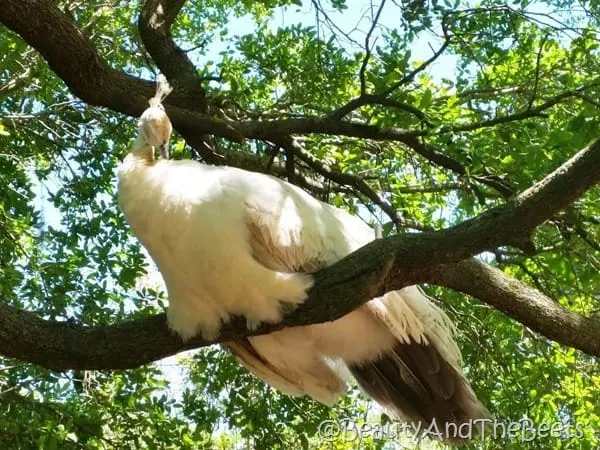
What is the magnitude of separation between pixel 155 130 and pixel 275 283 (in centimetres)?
105

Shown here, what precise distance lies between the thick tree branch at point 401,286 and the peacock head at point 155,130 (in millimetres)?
850

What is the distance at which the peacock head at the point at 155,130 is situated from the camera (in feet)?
12.0

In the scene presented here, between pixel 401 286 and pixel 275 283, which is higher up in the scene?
pixel 275 283

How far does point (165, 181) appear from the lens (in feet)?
10.8

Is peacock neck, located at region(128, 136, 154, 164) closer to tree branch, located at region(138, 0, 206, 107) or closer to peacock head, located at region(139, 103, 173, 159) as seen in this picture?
peacock head, located at region(139, 103, 173, 159)

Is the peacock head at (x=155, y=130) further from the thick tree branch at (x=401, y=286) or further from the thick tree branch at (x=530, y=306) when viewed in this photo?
the thick tree branch at (x=530, y=306)

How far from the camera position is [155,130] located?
366cm

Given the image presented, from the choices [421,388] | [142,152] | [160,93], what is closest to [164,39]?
[160,93]

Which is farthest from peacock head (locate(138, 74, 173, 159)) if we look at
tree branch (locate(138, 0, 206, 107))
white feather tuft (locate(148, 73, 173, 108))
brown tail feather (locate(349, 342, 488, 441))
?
brown tail feather (locate(349, 342, 488, 441))

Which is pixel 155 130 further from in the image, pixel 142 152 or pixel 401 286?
pixel 401 286

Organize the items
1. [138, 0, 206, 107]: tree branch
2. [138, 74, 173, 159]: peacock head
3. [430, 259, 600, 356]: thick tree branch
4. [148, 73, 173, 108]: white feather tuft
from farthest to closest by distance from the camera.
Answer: [138, 0, 206, 107]: tree branch
[148, 73, 173, 108]: white feather tuft
[138, 74, 173, 159]: peacock head
[430, 259, 600, 356]: thick tree branch

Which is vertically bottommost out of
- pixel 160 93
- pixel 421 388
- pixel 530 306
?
pixel 421 388

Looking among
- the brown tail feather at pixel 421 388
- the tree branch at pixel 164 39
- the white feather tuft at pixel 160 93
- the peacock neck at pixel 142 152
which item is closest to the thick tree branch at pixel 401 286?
the brown tail feather at pixel 421 388

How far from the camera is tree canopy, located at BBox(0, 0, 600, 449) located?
142 inches
